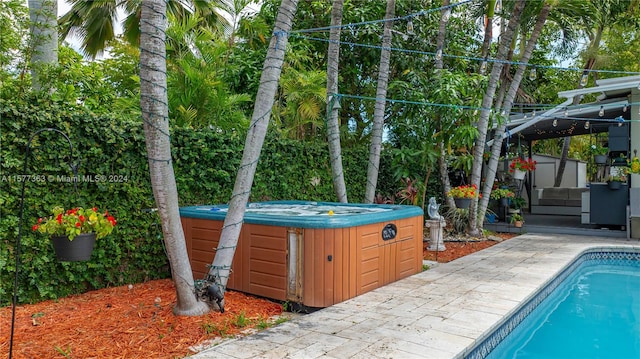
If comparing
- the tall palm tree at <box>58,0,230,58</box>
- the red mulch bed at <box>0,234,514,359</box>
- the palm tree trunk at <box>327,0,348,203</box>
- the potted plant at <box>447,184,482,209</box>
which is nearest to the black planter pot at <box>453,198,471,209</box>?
the potted plant at <box>447,184,482,209</box>

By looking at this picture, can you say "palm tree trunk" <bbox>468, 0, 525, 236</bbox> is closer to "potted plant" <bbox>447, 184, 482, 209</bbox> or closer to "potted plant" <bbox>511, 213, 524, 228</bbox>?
"potted plant" <bbox>447, 184, 482, 209</bbox>

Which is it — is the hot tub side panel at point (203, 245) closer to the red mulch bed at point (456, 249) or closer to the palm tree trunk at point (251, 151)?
the palm tree trunk at point (251, 151)

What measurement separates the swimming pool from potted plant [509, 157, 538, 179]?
347 cm

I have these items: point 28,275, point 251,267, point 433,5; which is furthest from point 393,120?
point 28,275

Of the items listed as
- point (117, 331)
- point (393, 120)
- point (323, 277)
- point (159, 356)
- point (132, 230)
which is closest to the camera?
point (159, 356)

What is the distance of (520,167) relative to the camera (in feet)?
32.4

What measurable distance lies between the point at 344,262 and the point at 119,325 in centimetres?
197

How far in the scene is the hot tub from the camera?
13.0 feet

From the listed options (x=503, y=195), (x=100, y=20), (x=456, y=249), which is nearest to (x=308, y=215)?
(x=456, y=249)

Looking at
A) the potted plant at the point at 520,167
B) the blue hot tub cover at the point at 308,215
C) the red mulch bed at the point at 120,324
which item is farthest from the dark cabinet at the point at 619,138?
the red mulch bed at the point at 120,324

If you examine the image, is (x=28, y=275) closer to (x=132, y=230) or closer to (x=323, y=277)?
(x=132, y=230)

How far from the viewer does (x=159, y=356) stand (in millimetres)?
A: 2900

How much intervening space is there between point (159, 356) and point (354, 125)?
8309 millimetres

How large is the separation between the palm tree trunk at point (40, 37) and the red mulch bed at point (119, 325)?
2562mm
